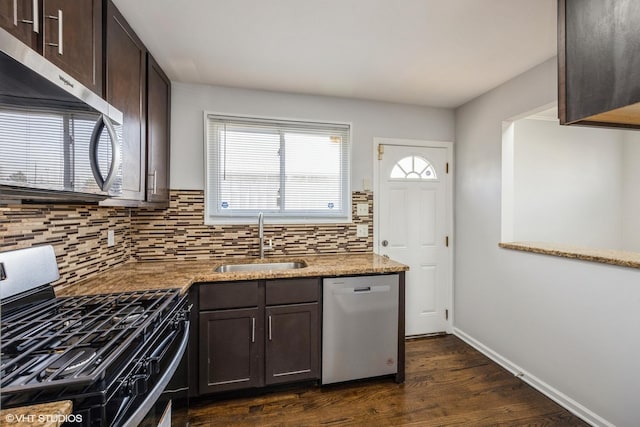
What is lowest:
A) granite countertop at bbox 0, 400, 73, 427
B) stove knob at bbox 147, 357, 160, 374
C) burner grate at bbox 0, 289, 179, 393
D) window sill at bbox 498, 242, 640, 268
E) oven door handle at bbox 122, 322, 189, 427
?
oven door handle at bbox 122, 322, 189, 427

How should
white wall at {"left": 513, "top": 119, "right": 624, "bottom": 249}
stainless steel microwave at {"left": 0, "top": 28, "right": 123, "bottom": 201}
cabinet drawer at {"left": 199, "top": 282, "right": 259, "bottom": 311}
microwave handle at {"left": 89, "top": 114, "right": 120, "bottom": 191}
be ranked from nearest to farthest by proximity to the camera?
stainless steel microwave at {"left": 0, "top": 28, "right": 123, "bottom": 201} → microwave handle at {"left": 89, "top": 114, "right": 120, "bottom": 191} → cabinet drawer at {"left": 199, "top": 282, "right": 259, "bottom": 311} → white wall at {"left": 513, "top": 119, "right": 624, "bottom": 249}

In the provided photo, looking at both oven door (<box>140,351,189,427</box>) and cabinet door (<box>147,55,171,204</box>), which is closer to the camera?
oven door (<box>140,351,189,427</box>)

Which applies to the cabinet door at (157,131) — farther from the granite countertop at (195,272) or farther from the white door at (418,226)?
the white door at (418,226)

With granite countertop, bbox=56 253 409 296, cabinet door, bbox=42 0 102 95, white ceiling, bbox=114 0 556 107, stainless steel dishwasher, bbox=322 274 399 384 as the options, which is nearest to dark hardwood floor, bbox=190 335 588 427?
stainless steel dishwasher, bbox=322 274 399 384

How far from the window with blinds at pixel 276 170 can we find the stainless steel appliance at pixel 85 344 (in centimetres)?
120

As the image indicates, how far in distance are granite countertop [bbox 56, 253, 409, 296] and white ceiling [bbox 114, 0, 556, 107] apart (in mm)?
1535

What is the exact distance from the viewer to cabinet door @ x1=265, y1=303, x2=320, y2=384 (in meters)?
2.04

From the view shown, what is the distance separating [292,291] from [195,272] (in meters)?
0.70

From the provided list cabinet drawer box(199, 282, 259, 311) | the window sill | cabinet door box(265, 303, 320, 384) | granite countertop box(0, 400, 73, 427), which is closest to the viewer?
granite countertop box(0, 400, 73, 427)

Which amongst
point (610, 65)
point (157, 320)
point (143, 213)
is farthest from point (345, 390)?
point (610, 65)

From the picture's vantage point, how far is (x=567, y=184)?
2885 mm

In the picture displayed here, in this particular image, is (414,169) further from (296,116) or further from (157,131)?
(157,131)

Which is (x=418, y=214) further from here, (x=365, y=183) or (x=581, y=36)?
(x=581, y=36)

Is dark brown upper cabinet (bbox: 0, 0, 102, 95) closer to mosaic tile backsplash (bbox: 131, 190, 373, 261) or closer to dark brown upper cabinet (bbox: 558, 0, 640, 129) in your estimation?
mosaic tile backsplash (bbox: 131, 190, 373, 261)
